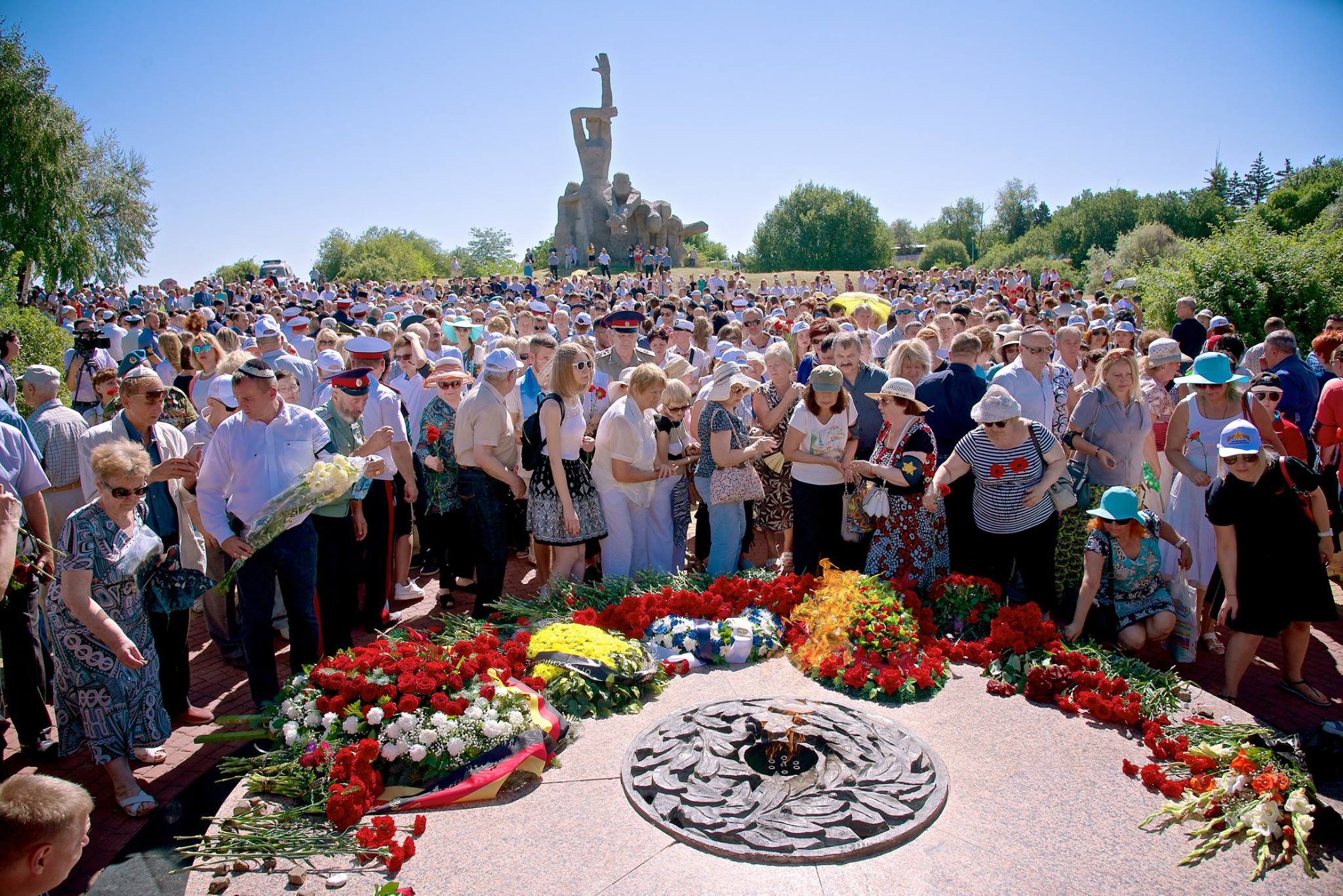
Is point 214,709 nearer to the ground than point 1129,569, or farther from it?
nearer to the ground

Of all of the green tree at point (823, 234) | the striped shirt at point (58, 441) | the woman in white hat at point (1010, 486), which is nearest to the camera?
the woman in white hat at point (1010, 486)

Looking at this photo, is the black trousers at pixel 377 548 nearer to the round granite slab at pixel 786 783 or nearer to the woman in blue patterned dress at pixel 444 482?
the woman in blue patterned dress at pixel 444 482

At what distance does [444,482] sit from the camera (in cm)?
650

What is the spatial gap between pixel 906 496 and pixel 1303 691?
2.48 meters

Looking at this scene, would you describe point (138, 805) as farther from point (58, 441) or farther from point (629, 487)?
point (629, 487)

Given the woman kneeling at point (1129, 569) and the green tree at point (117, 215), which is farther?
the green tree at point (117, 215)

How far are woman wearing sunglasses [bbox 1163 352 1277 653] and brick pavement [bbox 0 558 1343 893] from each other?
481mm

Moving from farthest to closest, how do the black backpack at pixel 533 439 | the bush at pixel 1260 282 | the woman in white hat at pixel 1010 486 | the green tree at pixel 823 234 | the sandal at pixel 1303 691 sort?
the green tree at pixel 823 234
the bush at pixel 1260 282
the black backpack at pixel 533 439
the woman in white hat at pixel 1010 486
the sandal at pixel 1303 691

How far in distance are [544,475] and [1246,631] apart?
428 centimetres

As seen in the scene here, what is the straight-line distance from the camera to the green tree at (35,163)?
84.6 ft

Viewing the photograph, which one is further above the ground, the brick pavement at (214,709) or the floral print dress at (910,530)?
the floral print dress at (910,530)

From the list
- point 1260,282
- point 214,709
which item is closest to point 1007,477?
point 214,709

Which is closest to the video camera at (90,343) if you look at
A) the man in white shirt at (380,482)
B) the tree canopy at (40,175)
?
the man in white shirt at (380,482)

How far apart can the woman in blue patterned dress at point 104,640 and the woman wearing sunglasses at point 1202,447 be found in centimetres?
598
